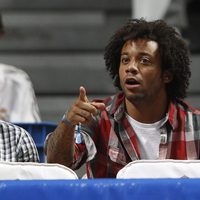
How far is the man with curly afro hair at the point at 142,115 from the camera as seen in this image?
9.76 ft

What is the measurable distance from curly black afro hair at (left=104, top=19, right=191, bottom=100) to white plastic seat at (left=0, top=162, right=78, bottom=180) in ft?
3.08

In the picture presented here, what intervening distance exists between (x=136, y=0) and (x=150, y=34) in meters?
2.37

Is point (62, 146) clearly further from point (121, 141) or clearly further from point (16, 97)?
point (16, 97)

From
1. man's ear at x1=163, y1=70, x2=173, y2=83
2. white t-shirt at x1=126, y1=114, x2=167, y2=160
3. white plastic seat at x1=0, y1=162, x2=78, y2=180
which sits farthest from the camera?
man's ear at x1=163, y1=70, x2=173, y2=83

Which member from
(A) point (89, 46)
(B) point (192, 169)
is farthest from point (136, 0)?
(B) point (192, 169)

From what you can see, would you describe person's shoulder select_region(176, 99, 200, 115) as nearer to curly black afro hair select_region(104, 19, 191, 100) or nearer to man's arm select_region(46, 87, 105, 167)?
curly black afro hair select_region(104, 19, 191, 100)

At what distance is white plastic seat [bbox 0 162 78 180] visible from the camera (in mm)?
2262

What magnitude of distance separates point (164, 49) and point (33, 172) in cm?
100

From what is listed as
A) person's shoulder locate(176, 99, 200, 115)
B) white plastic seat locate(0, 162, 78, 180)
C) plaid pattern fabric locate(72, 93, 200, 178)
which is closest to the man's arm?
plaid pattern fabric locate(72, 93, 200, 178)

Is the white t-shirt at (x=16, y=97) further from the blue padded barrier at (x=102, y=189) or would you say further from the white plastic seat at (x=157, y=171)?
the blue padded barrier at (x=102, y=189)

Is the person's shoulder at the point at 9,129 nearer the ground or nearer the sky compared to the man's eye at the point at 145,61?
nearer the ground

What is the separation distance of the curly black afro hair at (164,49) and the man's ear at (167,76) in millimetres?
14

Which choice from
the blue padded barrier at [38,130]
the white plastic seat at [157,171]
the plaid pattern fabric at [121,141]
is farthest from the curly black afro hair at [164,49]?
the white plastic seat at [157,171]

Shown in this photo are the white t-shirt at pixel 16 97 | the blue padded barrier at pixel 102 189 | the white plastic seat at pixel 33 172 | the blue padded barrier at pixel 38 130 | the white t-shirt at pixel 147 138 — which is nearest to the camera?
the blue padded barrier at pixel 102 189
